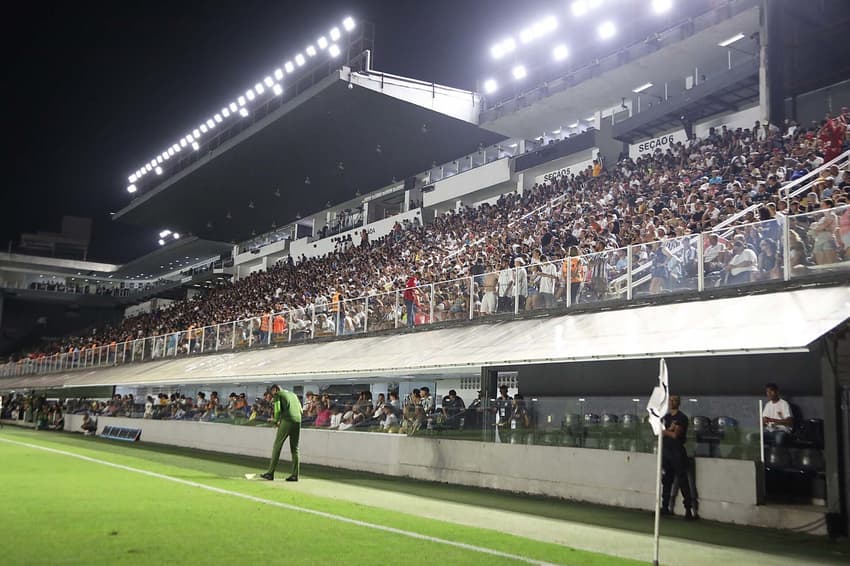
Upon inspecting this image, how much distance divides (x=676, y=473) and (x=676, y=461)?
0.61 ft

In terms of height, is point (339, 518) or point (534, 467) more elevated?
point (534, 467)

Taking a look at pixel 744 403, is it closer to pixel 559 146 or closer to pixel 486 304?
pixel 486 304

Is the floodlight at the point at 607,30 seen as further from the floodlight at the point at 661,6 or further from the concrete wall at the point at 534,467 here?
the concrete wall at the point at 534,467

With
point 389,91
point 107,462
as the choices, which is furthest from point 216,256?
point 107,462

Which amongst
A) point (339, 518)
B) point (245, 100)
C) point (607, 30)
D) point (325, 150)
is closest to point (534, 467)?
point (339, 518)

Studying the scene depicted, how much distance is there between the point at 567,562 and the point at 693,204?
12.5m

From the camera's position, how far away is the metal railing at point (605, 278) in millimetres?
11977

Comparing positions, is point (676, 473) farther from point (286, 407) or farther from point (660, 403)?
point (286, 407)

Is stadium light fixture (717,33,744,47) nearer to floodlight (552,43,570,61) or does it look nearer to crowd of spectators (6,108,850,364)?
crowd of spectators (6,108,850,364)

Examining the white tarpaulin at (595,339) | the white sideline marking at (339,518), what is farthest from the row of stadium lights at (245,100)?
the white sideline marking at (339,518)

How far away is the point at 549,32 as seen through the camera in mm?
35062

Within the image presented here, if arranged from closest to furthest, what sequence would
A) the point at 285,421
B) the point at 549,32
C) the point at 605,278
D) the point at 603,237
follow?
the point at 285,421 → the point at 605,278 → the point at 603,237 → the point at 549,32

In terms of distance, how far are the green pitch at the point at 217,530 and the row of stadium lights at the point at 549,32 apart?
25.3 meters

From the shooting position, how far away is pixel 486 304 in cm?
1805
